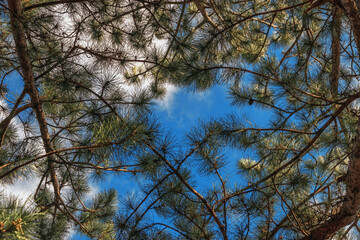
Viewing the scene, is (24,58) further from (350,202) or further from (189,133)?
(350,202)

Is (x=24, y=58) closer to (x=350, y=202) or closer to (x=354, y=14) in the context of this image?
(x=354, y=14)

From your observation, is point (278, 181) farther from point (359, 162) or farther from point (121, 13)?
point (121, 13)

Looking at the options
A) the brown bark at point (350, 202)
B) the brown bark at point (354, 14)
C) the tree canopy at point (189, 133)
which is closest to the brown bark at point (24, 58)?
the tree canopy at point (189, 133)

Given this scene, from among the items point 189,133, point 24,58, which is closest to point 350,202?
point 189,133

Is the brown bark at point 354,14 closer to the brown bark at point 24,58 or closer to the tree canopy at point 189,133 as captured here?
the tree canopy at point 189,133

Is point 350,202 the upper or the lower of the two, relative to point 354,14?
lower

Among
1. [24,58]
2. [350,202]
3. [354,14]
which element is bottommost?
[350,202]

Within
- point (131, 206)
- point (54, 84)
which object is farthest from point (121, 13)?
point (131, 206)

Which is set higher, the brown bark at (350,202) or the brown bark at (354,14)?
the brown bark at (354,14)

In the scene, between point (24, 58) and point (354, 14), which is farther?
point (24, 58)

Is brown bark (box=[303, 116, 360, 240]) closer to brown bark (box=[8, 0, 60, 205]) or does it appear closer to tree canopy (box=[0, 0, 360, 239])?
tree canopy (box=[0, 0, 360, 239])

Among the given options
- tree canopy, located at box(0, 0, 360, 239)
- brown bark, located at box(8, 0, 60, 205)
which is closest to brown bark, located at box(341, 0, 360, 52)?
tree canopy, located at box(0, 0, 360, 239)

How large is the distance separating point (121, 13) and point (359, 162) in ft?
7.07

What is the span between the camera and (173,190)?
6.65 feet
